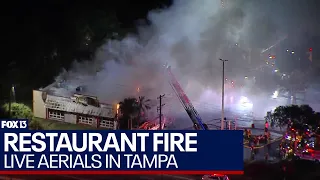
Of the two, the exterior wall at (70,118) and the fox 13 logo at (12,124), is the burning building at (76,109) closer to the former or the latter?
the exterior wall at (70,118)

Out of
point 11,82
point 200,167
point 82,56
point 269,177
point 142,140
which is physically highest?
point 82,56

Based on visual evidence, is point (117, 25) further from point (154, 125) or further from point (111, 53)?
point (154, 125)

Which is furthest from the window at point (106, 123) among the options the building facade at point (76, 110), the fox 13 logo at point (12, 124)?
the fox 13 logo at point (12, 124)

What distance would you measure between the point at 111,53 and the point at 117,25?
304 cm

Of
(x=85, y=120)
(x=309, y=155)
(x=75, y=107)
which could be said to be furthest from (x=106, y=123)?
(x=309, y=155)

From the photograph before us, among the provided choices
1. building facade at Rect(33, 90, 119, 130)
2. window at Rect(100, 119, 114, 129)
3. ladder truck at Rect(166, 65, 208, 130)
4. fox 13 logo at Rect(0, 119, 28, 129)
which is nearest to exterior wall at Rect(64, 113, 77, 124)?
building facade at Rect(33, 90, 119, 130)

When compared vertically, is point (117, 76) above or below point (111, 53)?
below

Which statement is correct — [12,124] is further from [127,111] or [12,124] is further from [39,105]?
[39,105]

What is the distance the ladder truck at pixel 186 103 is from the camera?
26.0 m

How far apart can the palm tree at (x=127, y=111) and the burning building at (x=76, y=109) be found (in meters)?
0.42

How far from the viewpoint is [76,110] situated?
88.7ft

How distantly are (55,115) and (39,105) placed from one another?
1.41 m

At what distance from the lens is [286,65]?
194 feet

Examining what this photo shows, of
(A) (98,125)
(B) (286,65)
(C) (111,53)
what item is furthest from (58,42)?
(B) (286,65)
